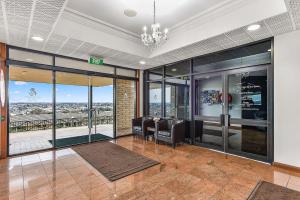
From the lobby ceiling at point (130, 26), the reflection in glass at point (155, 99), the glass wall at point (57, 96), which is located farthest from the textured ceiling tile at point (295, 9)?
the glass wall at point (57, 96)

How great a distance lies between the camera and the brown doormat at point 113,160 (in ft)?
10.5

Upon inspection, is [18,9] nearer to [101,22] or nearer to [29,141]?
[101,22]

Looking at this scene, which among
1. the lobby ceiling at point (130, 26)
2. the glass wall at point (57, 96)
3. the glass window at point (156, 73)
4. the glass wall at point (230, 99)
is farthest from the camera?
the glass window at point (156, 73)

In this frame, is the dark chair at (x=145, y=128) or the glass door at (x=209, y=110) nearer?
the glass door at (x=209, y=110)

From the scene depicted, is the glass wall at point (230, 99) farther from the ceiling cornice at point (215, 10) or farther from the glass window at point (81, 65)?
the glass window at point (81, 65)

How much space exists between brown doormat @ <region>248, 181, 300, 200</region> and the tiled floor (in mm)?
98

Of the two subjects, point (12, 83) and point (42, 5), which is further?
point (12, 83)

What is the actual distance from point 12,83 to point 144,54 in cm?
397

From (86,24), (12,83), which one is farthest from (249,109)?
(12,83)

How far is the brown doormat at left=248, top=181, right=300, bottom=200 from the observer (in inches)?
92.2

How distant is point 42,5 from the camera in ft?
8.35

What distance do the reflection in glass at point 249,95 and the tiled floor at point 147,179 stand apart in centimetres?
120

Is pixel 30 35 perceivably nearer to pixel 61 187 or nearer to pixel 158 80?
pixel 61 187

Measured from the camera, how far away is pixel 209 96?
4.89 m
